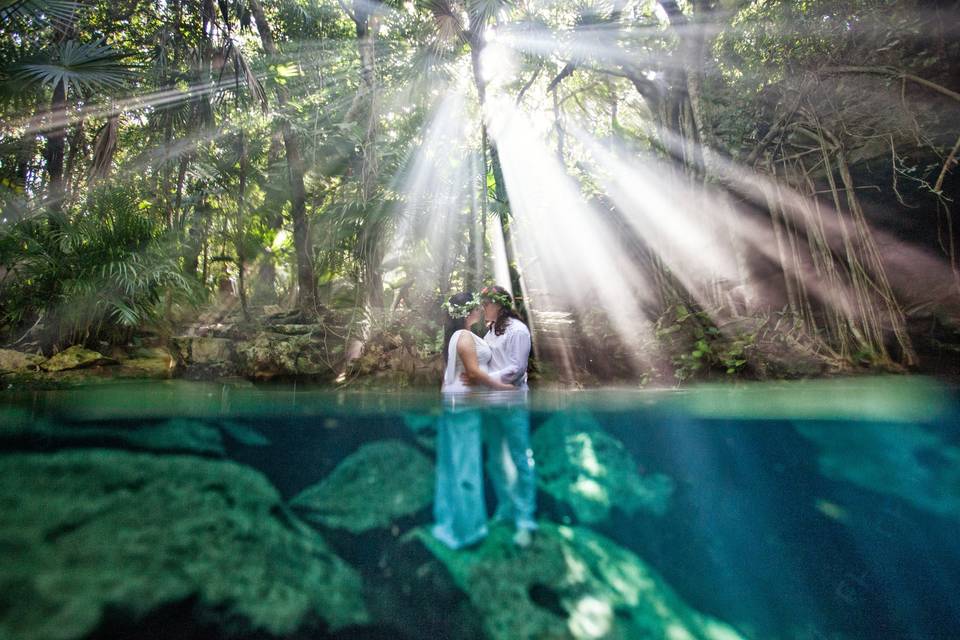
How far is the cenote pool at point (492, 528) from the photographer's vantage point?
120 inches

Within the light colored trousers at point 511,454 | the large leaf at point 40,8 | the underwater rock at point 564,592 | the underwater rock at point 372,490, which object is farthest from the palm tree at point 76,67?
the underwater rock at point 564,592

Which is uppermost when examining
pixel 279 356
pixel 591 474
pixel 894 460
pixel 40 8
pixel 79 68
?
pixel 40 8

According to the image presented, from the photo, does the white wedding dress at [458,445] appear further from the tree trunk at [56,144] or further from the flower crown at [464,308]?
the tree trunk at [56,144]

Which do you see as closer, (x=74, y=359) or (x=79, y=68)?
(x=79, y=68)

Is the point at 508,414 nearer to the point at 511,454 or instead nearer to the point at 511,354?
the point at 511,454

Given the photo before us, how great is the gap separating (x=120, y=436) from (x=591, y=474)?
11.9 ft

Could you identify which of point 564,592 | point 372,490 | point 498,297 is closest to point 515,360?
point 498,297

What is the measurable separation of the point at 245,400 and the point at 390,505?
2.23 m

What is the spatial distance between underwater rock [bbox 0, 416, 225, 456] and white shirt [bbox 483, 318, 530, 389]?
2293mm

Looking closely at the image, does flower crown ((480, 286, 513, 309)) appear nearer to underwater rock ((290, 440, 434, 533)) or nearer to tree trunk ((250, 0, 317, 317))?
underwater rock ((290, 440, 434, 533))

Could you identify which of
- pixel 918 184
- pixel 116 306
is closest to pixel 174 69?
pixel 116 306

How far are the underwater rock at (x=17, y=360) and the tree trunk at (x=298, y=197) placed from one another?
3192 millimetres

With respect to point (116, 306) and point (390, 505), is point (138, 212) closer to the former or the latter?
point (116, 306)

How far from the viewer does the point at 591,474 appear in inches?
168
